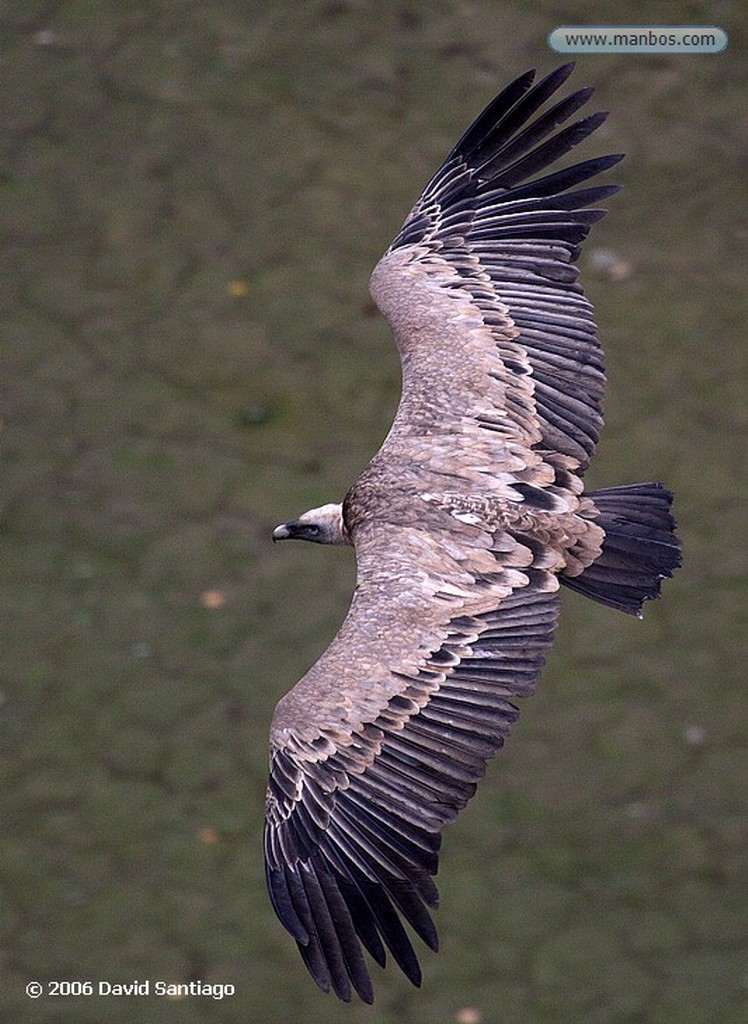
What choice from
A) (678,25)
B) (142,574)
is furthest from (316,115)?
(142,574)

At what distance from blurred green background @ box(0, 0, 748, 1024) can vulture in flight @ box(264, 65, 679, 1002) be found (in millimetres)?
1562

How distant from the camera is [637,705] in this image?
884 centimetres

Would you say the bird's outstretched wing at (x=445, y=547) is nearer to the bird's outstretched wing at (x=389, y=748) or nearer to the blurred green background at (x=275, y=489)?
the bird's outstretched wing at (x=389, y=748)

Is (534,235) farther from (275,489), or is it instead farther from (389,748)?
(275,489)

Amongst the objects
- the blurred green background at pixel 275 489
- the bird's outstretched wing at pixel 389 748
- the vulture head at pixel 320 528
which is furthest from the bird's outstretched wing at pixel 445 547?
the blurred green background at pixel 275 489

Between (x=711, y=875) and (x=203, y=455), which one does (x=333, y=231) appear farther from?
(x=711, y=875)

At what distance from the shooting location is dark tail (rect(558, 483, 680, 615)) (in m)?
6.89

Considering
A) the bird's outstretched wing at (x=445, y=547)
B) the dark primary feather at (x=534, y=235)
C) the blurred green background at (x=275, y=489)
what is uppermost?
the dark primary feather at (x=534, y=235)

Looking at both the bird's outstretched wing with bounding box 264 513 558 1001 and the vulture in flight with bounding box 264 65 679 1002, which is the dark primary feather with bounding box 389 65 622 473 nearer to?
the vulture in flight with bounding box 264 65 679 1002

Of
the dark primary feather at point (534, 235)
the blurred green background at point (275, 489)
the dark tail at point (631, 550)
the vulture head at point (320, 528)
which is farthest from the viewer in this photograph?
the blurred green background at point (275, 489)

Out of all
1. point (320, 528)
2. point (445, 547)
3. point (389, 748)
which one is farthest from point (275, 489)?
point (389, 748)

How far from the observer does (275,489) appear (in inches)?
380

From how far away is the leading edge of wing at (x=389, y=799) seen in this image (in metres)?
6.26

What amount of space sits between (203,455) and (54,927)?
254 centimetres
